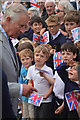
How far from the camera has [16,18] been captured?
124 inches

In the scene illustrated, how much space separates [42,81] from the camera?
4215 millimetres

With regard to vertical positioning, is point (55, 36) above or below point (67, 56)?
above

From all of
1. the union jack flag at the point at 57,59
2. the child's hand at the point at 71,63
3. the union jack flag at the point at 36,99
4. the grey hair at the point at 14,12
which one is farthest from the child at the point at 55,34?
the grey hair at the point at 14,12

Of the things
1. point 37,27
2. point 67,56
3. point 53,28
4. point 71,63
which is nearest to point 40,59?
point 67,56

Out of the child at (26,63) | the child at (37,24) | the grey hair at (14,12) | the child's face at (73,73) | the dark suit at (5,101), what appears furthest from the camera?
the child at (37,24)

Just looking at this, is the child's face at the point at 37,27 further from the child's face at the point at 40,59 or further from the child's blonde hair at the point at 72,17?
the child's face at the point at 40,59

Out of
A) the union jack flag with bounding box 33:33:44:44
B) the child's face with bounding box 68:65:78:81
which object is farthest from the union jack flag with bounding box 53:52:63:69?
the union jack flag with bounding box 33:33:44:44

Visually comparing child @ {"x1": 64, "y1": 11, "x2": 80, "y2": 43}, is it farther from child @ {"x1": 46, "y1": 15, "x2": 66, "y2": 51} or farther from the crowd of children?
child @ {"x1": 46, "y1": 15, "x2": 66, "y2": 51}

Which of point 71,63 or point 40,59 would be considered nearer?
point 71,63

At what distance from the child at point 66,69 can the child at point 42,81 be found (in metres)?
0.32

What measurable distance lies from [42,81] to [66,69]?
524mm

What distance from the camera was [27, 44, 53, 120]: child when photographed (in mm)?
4113

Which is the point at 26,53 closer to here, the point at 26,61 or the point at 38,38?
the point at 26,61

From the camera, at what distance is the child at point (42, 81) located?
411 cm
